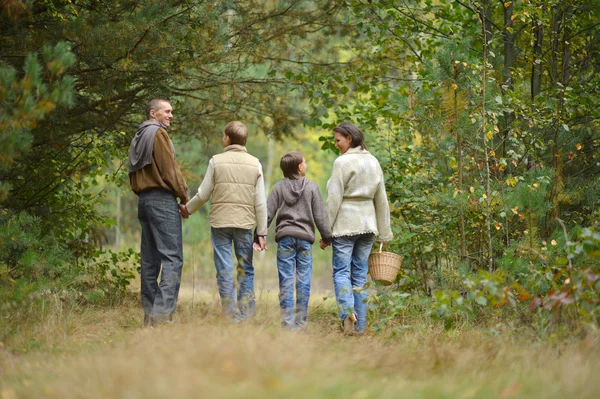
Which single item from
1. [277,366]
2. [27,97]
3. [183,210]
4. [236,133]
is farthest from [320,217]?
[277,366]

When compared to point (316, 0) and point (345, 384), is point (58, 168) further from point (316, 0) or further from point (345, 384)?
point (345, 384)


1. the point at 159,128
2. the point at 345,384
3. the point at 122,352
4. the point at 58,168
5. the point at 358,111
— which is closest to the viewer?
the point at 345,384

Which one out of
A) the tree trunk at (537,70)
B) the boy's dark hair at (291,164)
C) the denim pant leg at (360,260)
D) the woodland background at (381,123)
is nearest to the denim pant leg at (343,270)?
the denim pant leg at (360,260)

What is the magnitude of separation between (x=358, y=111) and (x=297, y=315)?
3953 mm

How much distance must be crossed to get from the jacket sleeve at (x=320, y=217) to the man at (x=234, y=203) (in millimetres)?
482

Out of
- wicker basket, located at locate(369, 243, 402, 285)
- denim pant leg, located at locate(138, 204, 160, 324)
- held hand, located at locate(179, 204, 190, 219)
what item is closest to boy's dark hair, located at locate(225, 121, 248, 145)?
held hand, located at locate(179, 204, 190, 219)

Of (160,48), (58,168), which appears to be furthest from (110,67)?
(58,168)

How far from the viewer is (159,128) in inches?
246

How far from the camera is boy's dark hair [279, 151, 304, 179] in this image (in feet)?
22.3

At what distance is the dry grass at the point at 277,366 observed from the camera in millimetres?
3264

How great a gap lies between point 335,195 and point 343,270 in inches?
28.5

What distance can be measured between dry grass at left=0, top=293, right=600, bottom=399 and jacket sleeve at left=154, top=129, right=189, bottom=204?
4.49 ft

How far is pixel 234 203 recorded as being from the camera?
655cm

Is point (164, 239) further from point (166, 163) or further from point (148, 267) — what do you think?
point (166, 163)
